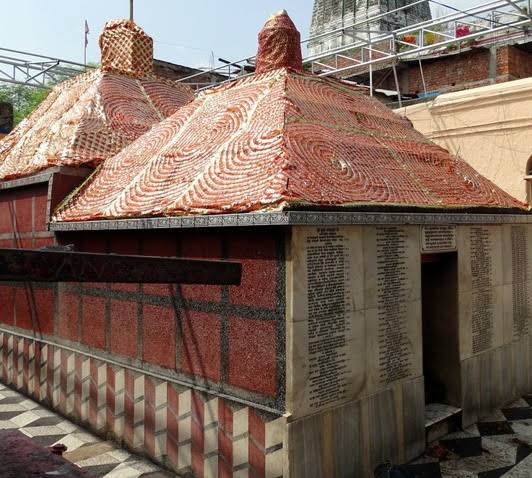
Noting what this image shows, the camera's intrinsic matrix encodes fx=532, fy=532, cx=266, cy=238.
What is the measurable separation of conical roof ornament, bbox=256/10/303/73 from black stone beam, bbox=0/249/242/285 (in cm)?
477

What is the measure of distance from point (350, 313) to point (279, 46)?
4106mm

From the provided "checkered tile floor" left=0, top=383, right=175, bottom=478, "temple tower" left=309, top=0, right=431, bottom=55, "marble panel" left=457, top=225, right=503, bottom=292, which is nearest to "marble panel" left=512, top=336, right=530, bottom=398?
"marble panel" left=457, top=225, right=503, bottom=292

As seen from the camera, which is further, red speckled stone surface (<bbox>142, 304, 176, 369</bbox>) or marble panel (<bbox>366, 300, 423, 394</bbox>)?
red speckled stone surface (<bbox>142, 304, 176, 369</bbox>)

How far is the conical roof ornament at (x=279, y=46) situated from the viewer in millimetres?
7039

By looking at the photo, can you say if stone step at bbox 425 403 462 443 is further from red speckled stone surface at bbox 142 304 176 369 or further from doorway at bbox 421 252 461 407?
red speckled stone surface at bbox 142 304 176 369

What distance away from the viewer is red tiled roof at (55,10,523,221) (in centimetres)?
466

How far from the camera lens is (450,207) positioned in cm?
558

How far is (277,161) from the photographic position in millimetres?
4734

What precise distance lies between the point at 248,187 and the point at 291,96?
198cm

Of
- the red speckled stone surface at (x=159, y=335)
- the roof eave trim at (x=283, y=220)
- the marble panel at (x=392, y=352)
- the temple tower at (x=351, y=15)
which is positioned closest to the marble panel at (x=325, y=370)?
the marble panel at (x=392, y=352)

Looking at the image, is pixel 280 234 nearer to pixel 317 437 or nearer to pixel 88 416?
pixel 317 437

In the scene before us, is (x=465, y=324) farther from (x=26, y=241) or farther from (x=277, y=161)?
(x=26, y=241)

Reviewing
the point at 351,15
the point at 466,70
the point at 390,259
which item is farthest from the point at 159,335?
the point at 351,15

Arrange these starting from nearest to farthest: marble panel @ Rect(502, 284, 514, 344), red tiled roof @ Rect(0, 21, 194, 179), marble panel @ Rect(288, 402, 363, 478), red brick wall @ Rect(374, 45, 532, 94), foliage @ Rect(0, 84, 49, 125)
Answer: marble panel @ Rect(288, 402, 363, 478), marble panel @ Rect(502, 284, 514, 344), red tiled roof @ Rect(0, 21, 194, 179), red brick wall @ Rect(374, 45, 532, 94), foliage @ Rect(0, 84, 49, 125)
